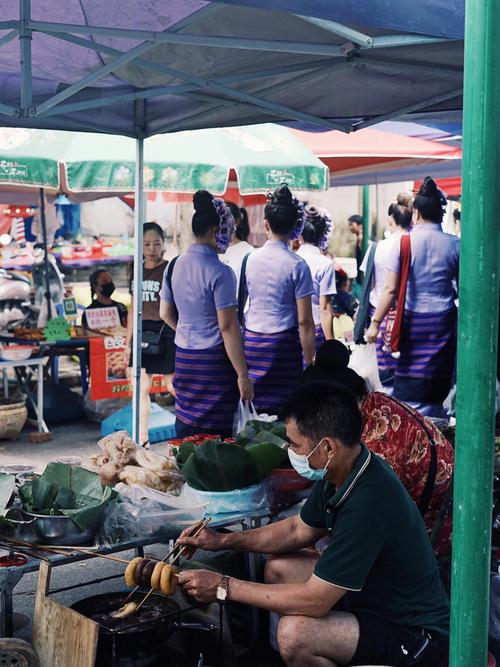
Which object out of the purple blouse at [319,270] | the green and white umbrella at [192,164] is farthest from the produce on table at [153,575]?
the green and white umbrella at [192,164]

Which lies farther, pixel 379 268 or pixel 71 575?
pixel 379 268

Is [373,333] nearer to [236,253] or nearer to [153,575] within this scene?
[236,253]

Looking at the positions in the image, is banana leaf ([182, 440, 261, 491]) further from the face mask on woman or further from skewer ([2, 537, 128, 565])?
the face mask on woman

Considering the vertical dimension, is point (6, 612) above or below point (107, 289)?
below

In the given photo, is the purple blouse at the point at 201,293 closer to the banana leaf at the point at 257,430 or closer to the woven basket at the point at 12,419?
the banana leaf at the point at 257,430

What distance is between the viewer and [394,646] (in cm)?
279

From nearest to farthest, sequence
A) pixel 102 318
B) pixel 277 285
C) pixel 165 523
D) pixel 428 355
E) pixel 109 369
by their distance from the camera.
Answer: pixel 165 523, pixel 277 285, pixel 428 355, pixel 109 369, pixel 102 318

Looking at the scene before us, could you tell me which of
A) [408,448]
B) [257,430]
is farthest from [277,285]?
[408,448]

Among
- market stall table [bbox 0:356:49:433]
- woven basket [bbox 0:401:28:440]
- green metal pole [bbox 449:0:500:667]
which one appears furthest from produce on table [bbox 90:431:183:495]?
woven basket [bbox 0:401:28:440]

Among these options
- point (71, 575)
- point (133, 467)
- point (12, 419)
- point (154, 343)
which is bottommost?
point (71, 575)

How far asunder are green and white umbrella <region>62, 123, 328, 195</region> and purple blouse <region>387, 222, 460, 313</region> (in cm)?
201

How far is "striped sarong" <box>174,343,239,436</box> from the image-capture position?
16.5ft

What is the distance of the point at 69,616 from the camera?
2.72m

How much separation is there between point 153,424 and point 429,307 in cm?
268
